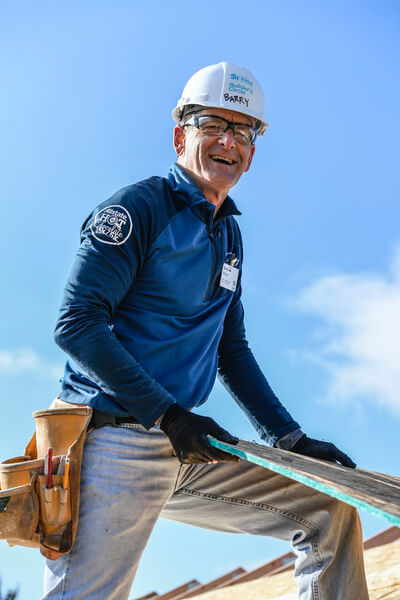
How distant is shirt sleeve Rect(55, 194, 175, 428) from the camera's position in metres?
2.79

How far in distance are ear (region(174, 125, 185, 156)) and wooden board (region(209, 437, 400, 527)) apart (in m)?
1.61

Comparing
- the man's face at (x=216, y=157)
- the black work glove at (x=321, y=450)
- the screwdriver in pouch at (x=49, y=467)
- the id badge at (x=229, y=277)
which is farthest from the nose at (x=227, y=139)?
the screwdriver in pouch at (x=49, y=467)

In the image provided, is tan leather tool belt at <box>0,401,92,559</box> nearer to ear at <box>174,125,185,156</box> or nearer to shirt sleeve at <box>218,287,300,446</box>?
shirt sleeve at <box>218,287,300,446</box>

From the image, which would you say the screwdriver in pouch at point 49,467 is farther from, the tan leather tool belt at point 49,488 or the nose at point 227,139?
the nose at point 227,139

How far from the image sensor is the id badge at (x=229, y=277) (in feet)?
11.1

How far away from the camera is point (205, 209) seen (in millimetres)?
3311

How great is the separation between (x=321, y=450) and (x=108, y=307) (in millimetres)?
1310

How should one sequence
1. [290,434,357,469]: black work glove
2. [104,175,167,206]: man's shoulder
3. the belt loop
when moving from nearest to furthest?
the belt loop, [104,175,167,206]: man's shoulder, [290,434,357,469]: black work glove

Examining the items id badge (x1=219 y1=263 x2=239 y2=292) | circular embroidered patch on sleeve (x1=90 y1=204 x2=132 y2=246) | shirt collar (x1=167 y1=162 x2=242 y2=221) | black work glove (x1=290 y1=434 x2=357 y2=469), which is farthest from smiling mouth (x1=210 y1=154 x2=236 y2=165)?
black work glove (x1=290 y1=434 x2=357 y2=469)

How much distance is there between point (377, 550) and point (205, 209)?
3083 millimetres

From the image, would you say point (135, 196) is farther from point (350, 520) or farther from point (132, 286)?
point (350, 520)

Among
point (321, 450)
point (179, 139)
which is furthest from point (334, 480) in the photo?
point (179, 139)

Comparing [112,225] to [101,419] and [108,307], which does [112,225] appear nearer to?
[108,307]

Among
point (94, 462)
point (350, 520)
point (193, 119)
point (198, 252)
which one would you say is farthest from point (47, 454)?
point (193, 119)
